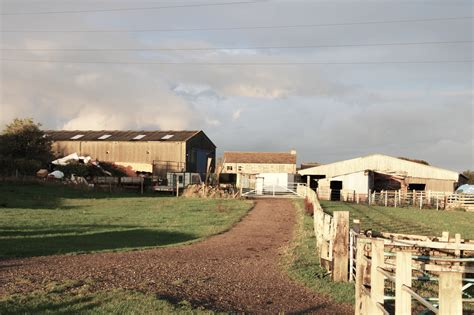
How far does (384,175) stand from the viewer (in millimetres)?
56531

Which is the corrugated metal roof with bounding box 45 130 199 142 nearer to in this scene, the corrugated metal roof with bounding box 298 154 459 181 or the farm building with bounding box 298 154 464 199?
the farm building with bounding box 298 154 464 199

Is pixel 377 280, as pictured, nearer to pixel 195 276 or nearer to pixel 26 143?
pixel 195 276

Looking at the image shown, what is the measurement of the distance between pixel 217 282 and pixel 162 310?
2716 mm

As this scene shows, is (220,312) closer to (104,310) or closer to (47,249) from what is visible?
(104,310)

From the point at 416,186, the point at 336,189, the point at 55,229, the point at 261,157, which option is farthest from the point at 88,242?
the point at 261,157

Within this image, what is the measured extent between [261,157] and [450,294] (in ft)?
221

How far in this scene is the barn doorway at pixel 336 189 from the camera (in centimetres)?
5286

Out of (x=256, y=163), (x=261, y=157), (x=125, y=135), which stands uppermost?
(x=125, y=135)

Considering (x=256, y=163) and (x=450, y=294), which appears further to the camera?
(x=256, y=163)

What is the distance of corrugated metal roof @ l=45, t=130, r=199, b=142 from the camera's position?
6353cm

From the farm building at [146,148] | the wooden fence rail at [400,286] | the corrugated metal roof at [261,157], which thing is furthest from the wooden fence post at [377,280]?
the corrugated metal roof at [261,157]

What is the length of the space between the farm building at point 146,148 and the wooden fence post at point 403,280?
56339mm

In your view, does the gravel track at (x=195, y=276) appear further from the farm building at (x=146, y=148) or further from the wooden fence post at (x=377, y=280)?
the farm building at (x=146, y=148)

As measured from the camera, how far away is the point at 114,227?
1972 centimetres
